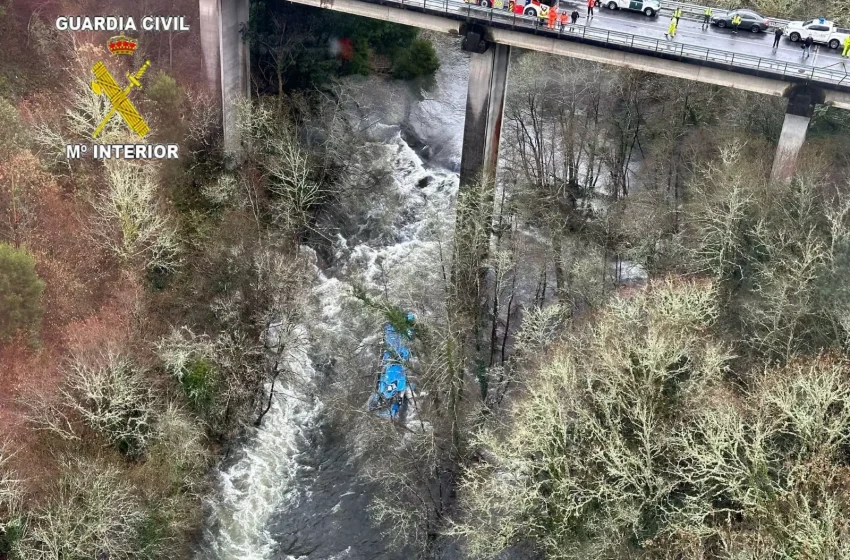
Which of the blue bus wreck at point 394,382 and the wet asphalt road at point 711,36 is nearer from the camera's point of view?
the blue bus wreck at point 394,382

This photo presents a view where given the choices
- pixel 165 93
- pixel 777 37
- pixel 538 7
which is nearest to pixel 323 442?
pixel 165 93

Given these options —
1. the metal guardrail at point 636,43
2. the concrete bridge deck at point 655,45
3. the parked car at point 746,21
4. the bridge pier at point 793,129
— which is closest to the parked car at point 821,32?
the concrete bridge deck at point 655,45

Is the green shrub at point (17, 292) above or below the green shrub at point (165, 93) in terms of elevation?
below

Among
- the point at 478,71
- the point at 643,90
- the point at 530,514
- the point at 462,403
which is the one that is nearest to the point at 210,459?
the point at 462,403

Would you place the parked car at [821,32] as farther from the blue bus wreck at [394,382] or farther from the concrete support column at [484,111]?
the blue bus wreck at [394,382]

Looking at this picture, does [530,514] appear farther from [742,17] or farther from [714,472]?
[742,17]

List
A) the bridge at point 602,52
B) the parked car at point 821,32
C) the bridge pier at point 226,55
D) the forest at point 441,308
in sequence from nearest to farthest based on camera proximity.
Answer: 1. the forest at point 441,308
2. the bridge at point 602,52
3. the parked car at point 821,32
4. the bridge pier at point 226,55
